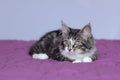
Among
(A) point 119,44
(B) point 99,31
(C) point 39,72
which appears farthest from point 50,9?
(C) point 39,72

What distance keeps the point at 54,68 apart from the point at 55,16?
93cm

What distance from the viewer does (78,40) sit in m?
2.14

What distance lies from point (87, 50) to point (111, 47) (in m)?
0.46

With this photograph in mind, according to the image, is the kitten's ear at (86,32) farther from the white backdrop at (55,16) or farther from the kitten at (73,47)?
the white backdrop at (55,16)

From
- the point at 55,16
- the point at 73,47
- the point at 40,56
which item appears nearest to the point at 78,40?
the point at 73,47

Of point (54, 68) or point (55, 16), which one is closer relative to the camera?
point (54, 68)

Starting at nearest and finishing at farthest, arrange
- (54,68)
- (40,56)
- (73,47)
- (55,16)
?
1. (54,68)
2. (73,47)
3. (40,56)
4. (55,16)

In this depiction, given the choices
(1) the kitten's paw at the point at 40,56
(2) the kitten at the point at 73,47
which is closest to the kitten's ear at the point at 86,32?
(2) the kitten at the point at 73,47

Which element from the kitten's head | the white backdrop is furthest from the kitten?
the white backdrop

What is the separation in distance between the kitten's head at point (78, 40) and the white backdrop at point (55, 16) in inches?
25.5

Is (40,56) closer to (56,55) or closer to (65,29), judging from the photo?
(56,55)

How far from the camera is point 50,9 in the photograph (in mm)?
2809

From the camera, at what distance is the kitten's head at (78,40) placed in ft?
6.98

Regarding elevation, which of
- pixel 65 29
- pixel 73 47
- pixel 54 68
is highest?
pixel 65 29
